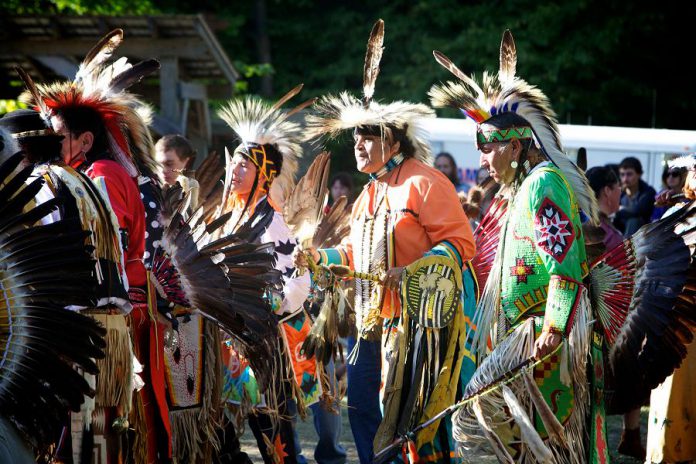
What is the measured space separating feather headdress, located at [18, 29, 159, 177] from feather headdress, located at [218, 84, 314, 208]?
0.94 m

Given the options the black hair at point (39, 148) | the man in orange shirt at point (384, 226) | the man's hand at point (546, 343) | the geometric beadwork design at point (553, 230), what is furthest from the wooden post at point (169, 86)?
the man's hand at point (546, 343)

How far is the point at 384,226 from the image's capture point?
3928mm

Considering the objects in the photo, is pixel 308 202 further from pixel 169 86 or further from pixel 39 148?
pixel 169 86

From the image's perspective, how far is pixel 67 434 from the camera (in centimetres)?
322

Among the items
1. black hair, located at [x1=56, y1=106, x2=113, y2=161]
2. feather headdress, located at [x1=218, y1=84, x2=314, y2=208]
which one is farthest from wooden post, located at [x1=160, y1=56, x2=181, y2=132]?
black hair, located at [x1=56, y1=106, x2=113, y2=161]

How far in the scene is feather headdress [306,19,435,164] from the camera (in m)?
4.04

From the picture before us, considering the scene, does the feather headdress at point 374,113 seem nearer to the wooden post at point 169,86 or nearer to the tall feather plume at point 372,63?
the tall feather plume at point 372,63

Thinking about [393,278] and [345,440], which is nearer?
[393,278]

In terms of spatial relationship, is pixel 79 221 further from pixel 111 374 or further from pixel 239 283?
pixel 239 283

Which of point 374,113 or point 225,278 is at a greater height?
point 374,113

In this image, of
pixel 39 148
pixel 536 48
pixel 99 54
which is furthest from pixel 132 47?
pixel 536 48

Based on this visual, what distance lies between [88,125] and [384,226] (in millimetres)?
1230

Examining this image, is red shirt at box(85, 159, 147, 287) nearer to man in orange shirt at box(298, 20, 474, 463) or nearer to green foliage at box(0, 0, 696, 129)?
man in orange shirt at box(298, 20, 474, 463)

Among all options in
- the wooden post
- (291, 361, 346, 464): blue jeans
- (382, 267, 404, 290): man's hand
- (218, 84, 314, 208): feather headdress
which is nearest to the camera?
(382, 267, 404, 290): man's hand
